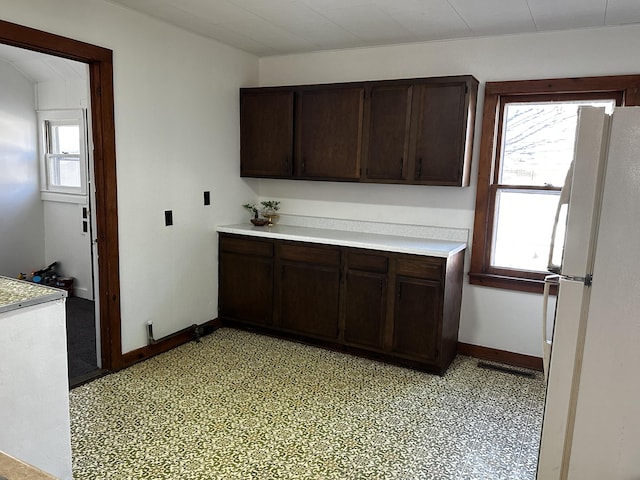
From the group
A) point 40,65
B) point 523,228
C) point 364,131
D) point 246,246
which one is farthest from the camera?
point 40,65

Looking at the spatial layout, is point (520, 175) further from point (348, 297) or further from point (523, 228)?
point (348, 297)

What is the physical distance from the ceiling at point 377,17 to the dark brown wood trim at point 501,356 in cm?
236

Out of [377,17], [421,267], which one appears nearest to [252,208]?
[421,267]

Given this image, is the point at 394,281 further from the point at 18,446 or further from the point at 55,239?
the point at 55,239

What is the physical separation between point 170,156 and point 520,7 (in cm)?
257

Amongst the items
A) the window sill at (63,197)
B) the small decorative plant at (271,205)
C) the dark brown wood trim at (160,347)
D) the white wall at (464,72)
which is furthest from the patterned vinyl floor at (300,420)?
the window sill at (63,197)

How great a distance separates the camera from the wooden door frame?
3.02 m

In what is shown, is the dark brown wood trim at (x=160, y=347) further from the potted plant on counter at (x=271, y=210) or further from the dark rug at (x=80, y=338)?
the potted plant on counter at (x=271, y=210)

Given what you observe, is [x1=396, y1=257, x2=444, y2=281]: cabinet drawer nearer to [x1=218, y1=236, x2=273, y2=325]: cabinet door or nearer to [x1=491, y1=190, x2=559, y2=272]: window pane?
[x1=491, y1=190, x2=559, y2=272]: window pane

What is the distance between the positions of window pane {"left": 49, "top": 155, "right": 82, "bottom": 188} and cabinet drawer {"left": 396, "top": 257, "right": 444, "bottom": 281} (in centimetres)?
344

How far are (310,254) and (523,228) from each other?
164cm

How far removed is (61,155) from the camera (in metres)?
4.91

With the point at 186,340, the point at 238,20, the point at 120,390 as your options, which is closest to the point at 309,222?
the point at 186,340

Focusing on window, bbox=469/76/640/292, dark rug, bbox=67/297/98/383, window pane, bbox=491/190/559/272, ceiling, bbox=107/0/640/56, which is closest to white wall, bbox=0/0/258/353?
ceiling, bbox=107/0/640/56
